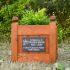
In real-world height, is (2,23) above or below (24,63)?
above

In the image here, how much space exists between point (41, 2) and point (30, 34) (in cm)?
693

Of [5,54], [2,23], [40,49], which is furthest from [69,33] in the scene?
[40,49]

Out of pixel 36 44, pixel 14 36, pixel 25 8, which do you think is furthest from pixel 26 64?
pixel 25 8

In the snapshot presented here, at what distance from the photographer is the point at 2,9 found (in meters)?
16.3

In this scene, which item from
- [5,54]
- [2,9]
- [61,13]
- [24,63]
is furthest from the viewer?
[61,13]

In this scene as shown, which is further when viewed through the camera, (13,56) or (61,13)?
(61,13)

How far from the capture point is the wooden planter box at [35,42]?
1000 centimetres

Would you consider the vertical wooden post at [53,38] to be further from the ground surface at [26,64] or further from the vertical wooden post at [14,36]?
the vertical wooden post at [14,36]

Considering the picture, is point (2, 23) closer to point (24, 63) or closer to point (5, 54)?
point (5, 54)

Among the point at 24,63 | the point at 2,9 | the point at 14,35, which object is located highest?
the point at 2,9

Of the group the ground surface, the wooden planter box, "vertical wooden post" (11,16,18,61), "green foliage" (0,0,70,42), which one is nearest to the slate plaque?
the wooden planter box

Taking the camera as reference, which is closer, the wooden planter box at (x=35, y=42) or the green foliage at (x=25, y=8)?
the wooden planter box at (x=35, y=42)

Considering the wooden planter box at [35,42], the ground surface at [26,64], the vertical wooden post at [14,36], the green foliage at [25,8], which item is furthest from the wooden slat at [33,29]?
the green foliage at [25,8]

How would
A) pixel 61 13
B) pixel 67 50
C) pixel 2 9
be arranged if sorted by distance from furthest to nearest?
1. pixel 61 13
2. pixel 2 9
3. pixel 67 50
